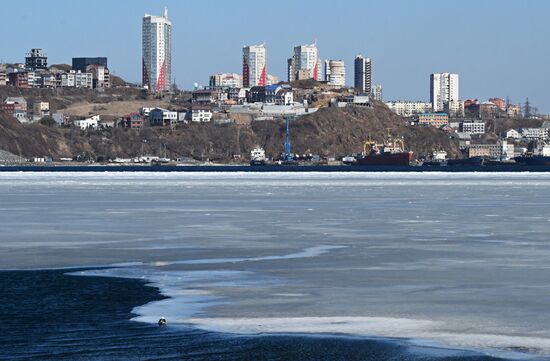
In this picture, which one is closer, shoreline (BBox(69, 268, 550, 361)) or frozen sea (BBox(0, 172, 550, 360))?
shoreline (BBox(69, 268, 550, 361))

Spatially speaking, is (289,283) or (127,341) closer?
(127,341)

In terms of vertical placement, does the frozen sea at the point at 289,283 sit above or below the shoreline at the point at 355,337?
above

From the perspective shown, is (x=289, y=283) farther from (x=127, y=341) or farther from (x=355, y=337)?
(x=127, y=341)

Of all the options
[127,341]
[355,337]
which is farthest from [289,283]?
[127,341]

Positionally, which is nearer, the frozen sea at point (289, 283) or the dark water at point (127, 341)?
the dark water at point (127, 341)

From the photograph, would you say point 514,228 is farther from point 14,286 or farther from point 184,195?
point 184,195
